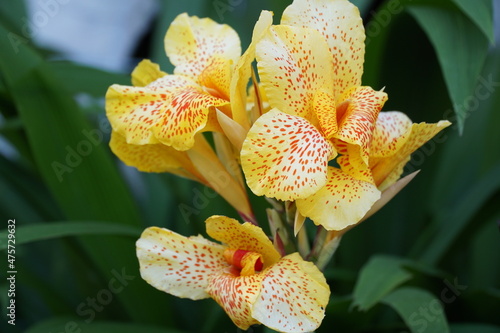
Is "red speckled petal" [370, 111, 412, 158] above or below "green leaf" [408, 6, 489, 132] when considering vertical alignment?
below

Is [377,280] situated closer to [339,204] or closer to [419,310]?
[419,310]

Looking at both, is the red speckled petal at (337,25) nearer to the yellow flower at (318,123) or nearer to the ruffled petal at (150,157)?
the yellow flower at (318,123)

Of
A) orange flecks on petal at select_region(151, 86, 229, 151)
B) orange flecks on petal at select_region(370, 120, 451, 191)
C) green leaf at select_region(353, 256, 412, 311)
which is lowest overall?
green leaf at select_region(353, 256, 412, 311)

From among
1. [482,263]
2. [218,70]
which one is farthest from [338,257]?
[218,70]

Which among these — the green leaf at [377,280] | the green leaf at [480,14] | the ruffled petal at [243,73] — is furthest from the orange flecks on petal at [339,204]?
the green leaf at [480,14]

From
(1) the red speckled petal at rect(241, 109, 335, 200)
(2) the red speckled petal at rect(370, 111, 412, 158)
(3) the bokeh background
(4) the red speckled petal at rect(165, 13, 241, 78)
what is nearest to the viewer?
(1) the red speckled petal at rect(241, 109, 335, 200)

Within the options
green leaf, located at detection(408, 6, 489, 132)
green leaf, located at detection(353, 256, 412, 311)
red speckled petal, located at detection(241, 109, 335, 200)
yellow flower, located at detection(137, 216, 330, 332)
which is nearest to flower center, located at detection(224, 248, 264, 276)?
yellow flower, located at detection(137, 216, 330, 332)

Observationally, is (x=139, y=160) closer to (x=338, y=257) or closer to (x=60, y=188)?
(x=60, y=188)

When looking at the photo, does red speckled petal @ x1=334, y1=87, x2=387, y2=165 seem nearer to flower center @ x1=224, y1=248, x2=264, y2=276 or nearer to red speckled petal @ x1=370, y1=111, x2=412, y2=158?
red speckled petal @ x1=370, y1=111, x2=412, y2=158
